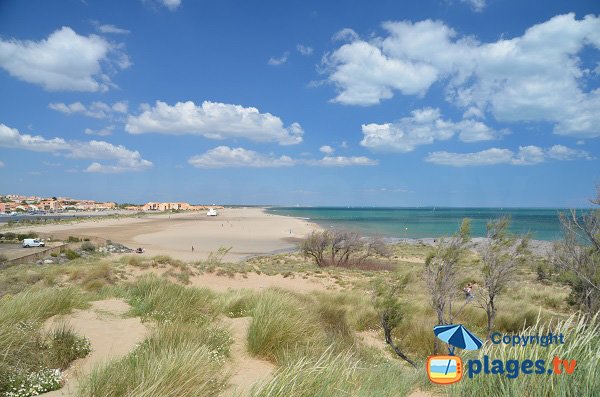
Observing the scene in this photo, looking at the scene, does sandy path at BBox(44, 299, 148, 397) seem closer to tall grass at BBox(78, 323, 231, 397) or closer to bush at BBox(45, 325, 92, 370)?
bush at BBox(45, 325, 92, 370)

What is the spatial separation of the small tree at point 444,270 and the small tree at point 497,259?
0.68 m

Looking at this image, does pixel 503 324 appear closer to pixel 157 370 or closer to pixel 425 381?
pixel 425 381

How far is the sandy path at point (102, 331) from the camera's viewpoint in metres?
5.35

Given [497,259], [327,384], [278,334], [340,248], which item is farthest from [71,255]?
[327,384]

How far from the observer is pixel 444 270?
9062 mm

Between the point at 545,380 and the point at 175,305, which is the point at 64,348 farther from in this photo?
the point at 545,380

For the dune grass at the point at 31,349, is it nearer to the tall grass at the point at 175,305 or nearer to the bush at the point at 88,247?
the tall grass at the point at 175,305

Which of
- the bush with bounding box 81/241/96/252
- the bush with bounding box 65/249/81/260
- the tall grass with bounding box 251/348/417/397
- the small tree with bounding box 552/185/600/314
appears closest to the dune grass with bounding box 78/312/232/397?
the tall grass with bounding box 251/348/417/397

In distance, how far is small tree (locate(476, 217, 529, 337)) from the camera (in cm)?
923

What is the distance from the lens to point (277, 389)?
3477 mm

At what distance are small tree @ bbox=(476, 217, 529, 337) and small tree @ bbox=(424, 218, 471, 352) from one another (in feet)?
2.23

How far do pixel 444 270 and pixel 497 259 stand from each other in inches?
59.1

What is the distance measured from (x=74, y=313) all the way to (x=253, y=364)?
16.8 feet

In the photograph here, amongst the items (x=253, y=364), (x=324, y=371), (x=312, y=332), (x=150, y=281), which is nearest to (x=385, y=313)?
(x=312, y=332)
